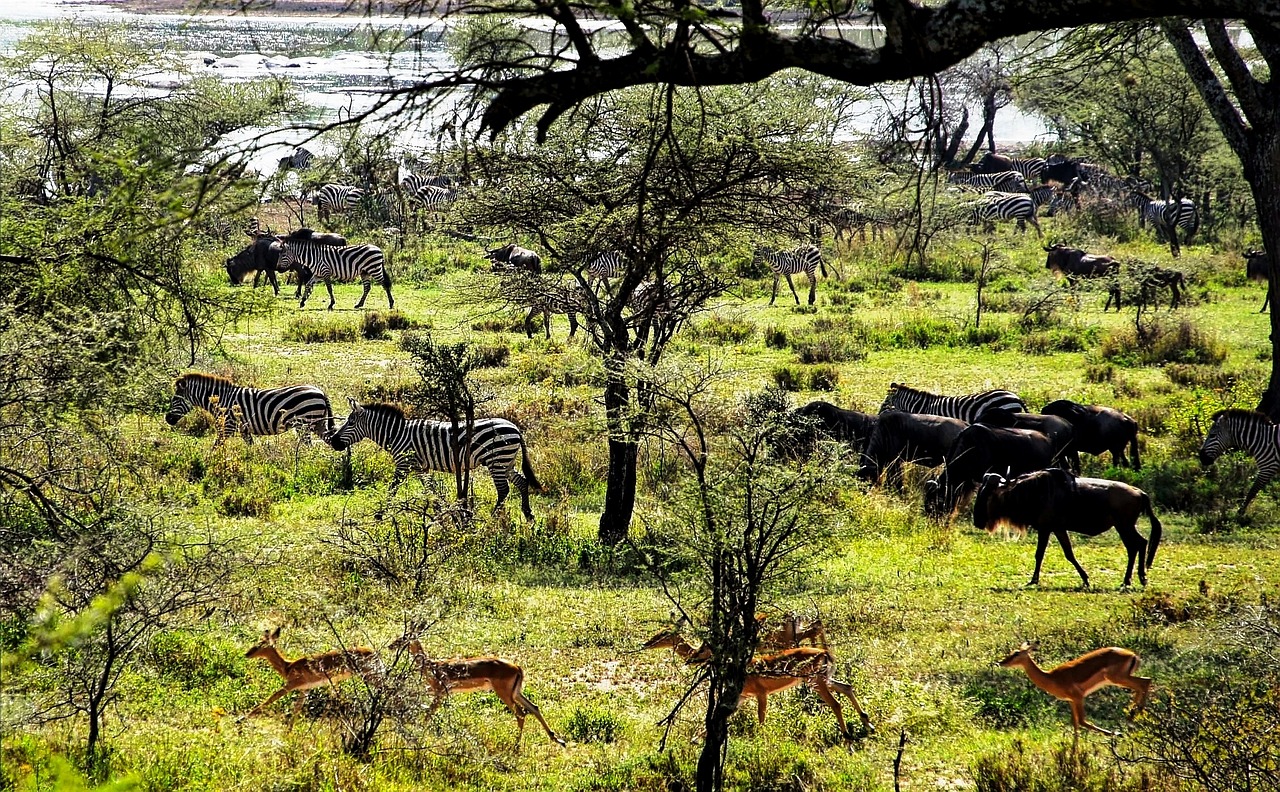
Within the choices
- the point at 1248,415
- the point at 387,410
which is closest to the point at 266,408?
the point at 387,410

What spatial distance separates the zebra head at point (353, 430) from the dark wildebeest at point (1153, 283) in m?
13.6

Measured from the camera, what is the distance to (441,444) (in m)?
13.4

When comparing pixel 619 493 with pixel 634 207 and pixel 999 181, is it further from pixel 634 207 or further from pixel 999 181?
pixel 999 181

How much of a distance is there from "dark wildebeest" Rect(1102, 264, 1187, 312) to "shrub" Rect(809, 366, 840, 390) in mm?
5916

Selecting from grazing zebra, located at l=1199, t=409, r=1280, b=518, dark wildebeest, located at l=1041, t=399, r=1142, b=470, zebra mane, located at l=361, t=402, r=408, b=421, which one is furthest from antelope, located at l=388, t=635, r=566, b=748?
dark wildebeest, located at l=1041, t=399, r=1142, b=470

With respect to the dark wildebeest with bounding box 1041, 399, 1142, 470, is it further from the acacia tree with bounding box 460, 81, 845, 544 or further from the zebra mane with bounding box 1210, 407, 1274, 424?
the acacia tree with bounding box 460, 81, 845, 544

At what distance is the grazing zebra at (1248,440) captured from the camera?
12953 mm

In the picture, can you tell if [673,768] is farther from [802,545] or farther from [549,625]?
[549,625]

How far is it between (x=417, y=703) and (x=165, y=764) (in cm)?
131

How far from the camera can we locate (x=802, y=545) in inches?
255

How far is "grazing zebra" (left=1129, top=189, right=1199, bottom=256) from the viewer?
1159 inches

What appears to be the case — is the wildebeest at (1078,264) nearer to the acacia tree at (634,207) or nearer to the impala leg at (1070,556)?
the acacia tree at (634,207)

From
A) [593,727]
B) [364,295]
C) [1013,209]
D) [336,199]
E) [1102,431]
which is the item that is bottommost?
[593,727]

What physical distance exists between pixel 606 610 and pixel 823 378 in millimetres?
9713
